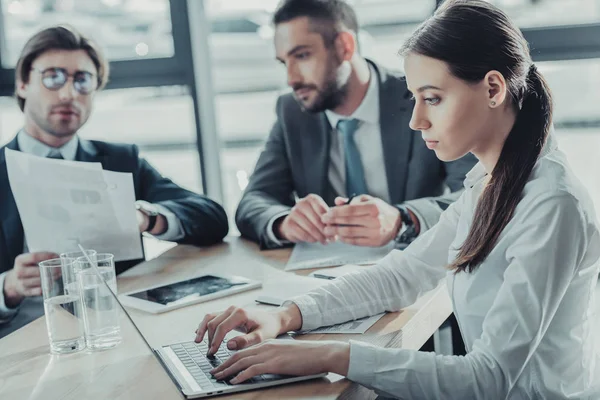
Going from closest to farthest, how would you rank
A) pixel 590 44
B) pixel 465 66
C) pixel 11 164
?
pixel 465 66 → pixel 11 164 → pixel 590 44

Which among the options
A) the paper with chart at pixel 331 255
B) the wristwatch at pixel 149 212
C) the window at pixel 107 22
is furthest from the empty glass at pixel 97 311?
the window at pixel 107 22

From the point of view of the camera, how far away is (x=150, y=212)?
209 centimetres

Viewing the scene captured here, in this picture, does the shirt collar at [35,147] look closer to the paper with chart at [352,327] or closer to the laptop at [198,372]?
the laptop at [198,372]

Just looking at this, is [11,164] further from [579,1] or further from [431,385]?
[579,1]

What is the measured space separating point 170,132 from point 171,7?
1.75ft

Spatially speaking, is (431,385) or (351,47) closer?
(431,385)


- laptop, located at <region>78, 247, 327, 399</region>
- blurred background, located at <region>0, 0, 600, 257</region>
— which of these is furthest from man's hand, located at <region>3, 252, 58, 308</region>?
blurred background, located at <region>0, 0, 600, 257</region>

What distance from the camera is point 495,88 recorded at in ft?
4.17

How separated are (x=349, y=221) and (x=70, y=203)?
2.21 ft

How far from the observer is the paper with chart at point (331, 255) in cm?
187

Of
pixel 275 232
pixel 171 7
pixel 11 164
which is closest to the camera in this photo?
pixel 11 164

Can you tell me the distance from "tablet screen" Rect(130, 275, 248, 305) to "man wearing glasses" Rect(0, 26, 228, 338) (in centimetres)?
37

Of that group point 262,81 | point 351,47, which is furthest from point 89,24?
point 351,47

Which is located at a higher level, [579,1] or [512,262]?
[579,1]
